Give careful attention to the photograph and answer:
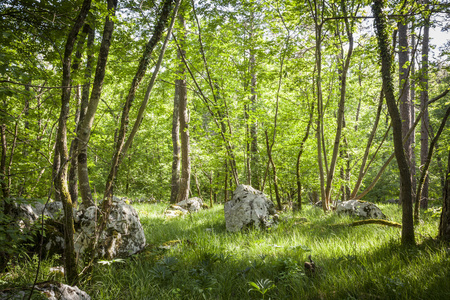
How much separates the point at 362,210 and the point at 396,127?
3078 mm

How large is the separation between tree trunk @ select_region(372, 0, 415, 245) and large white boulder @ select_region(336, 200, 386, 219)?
7.95 ft

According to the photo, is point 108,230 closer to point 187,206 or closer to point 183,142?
point 187,206

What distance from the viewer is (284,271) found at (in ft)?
8.54

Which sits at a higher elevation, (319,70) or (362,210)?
(319,70)

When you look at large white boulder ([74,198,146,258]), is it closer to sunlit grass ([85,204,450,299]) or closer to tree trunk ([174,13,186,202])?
sunlit grass ([85,204,450,299])

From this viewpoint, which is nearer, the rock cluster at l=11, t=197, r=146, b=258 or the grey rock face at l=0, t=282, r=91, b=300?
the grey rock face at l=0, t=282, r=91, b=300

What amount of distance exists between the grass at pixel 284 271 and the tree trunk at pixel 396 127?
0.89 ft

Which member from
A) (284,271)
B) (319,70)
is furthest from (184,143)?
(284,271)

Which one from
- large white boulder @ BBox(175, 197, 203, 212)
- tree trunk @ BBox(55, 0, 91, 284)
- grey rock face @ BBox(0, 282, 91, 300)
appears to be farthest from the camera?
large white boulder @ BBox(175, 197, 203, 212)

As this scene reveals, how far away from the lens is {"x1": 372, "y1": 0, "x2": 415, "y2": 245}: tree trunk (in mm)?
2801

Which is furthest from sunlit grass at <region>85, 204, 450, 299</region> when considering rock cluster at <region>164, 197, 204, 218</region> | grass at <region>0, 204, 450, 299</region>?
rock cluster at <region>164, 197, 204, 218</region>

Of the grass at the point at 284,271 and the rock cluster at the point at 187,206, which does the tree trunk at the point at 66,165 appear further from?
the rock cluster at the point at 187,206

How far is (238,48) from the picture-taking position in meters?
6.46

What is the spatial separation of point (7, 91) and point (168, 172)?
13.6m
